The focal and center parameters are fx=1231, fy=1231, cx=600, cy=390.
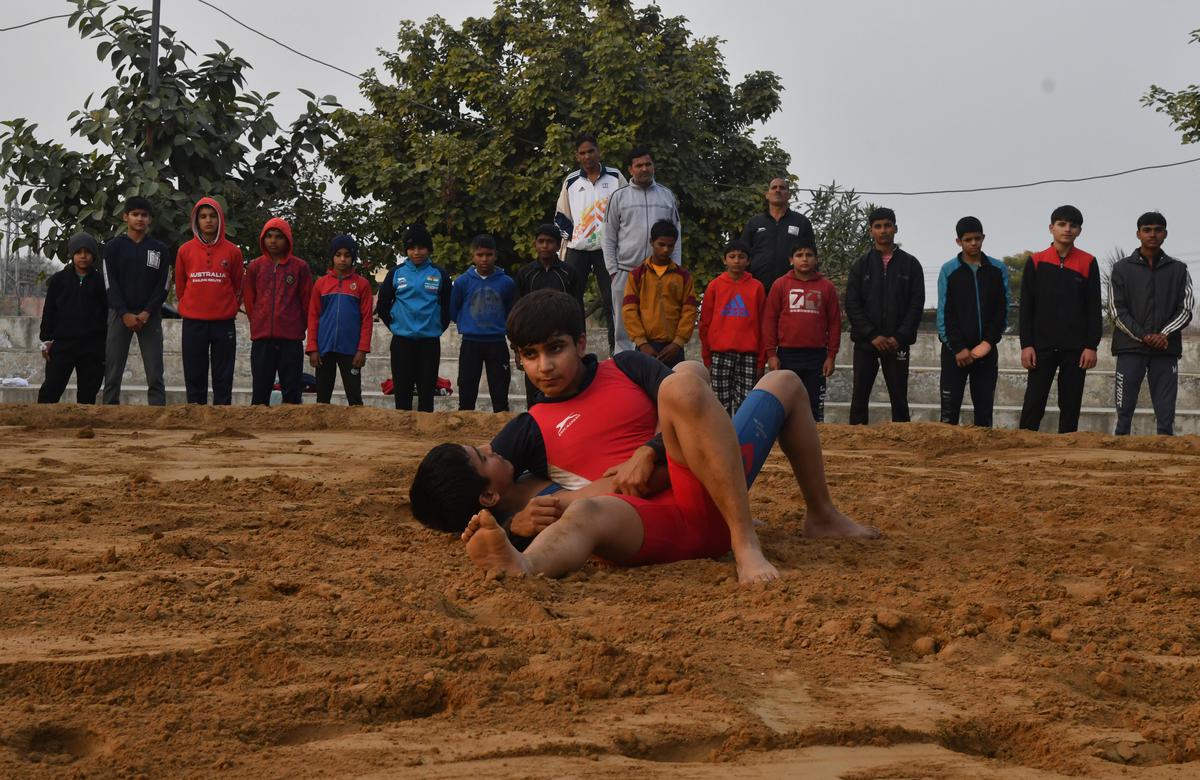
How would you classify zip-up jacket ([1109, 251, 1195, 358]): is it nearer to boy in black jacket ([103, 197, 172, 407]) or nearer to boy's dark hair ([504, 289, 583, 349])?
boy's dark hair ([504, 289, 583, 349])

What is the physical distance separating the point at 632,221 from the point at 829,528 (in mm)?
5903

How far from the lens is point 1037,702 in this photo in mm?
2578

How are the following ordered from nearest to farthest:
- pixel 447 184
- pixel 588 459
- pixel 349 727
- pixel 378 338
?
pixel 349 727
pixel 588 459
pixel 378 338
pixel 447 184

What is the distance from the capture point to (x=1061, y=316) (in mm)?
9234

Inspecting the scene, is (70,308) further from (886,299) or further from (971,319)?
(971,319)

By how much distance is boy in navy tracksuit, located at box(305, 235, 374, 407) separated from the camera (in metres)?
10.1

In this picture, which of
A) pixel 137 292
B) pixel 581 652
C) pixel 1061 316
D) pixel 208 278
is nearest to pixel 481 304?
pixel 208 278

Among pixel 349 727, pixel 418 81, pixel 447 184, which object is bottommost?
pixel 349 727

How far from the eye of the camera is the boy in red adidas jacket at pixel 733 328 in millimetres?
9594

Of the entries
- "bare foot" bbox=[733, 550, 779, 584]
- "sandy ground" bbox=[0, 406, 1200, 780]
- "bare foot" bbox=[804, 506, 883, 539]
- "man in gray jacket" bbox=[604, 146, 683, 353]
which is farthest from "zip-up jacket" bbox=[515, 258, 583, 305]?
"bare foot" bbox=[733, 550, 779, 584]

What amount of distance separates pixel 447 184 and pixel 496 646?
1846cm

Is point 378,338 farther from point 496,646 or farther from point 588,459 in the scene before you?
point 496,646

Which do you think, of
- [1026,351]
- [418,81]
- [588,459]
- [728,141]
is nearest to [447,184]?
[418,81]

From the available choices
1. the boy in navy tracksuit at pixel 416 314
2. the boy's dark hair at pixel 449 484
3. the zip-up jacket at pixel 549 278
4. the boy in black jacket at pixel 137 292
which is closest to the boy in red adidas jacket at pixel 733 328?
the zip-up jacket at pixel 549 278
